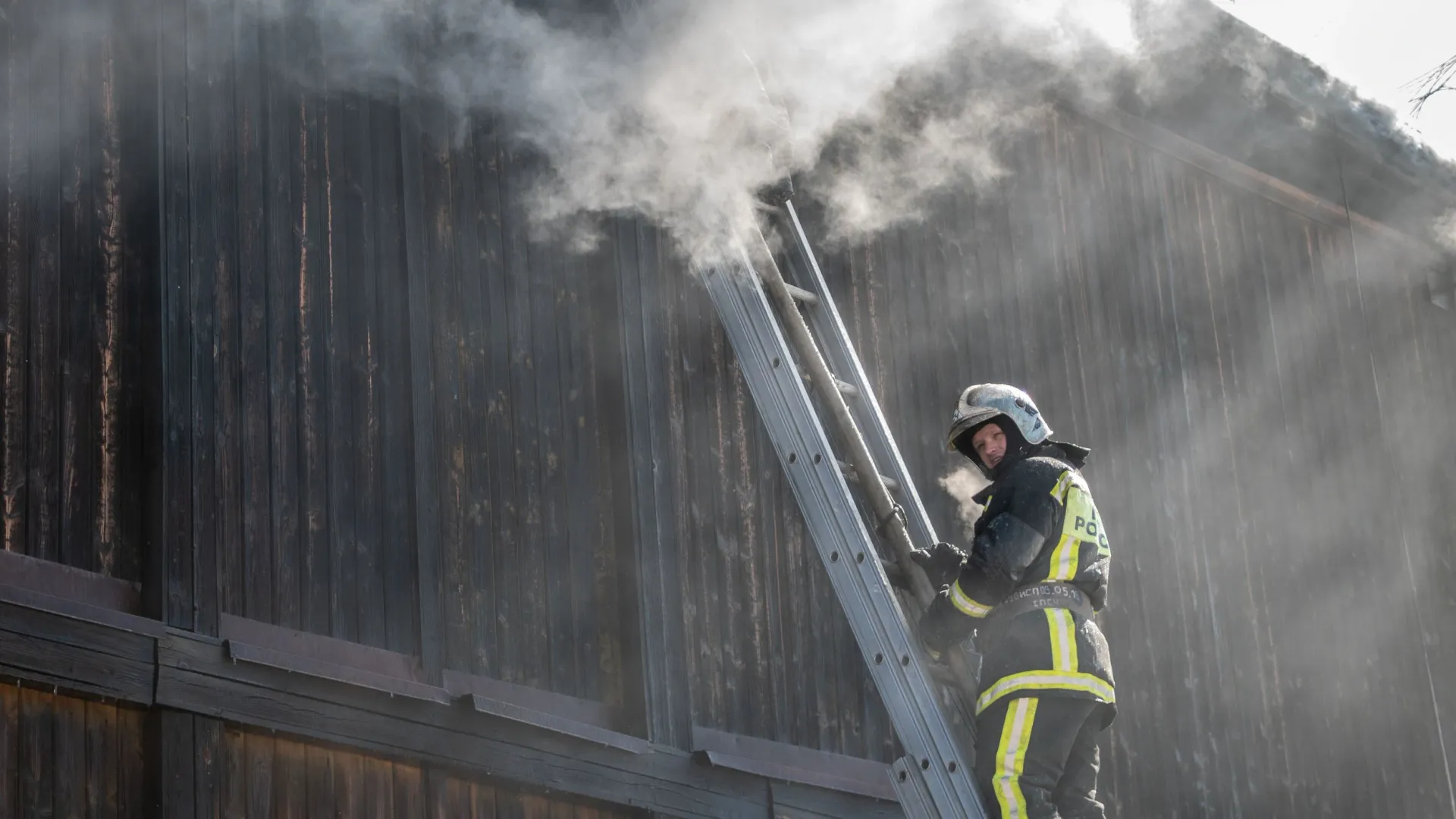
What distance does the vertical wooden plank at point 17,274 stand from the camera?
557cm

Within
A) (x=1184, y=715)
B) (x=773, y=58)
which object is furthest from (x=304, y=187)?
(x=1184, y=715)

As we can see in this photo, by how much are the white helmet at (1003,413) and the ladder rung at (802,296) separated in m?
0.77

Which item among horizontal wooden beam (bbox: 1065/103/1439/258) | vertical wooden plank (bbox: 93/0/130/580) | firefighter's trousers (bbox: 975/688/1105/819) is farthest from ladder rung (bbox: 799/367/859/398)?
horizontal wooden beam (bbox: 1065/103/1439/258)

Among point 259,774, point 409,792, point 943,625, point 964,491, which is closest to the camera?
point 943,625

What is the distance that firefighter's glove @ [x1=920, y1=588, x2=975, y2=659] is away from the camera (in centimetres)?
571

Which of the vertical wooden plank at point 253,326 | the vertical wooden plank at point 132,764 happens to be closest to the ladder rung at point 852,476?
the vertical wooden plank at point 253,326

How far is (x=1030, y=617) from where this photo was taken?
19.1 feet

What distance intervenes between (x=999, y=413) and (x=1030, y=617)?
703mm

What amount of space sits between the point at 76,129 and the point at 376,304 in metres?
1.35

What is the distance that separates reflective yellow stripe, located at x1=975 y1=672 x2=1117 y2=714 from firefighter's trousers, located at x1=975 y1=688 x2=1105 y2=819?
0.03 m

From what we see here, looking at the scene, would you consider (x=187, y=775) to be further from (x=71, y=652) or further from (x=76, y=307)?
(x=76, y=307)

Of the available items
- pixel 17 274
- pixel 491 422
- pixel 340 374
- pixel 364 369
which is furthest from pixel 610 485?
pixel 17 274

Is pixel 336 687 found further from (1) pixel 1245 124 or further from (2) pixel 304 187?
(1) pixel 1245 124

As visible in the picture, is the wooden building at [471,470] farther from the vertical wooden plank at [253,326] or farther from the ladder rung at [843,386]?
the ladder rung at [843,386]
